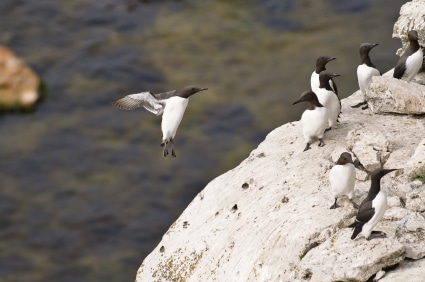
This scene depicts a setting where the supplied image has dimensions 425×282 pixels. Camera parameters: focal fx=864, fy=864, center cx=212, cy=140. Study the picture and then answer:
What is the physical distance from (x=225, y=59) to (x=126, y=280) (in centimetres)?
668

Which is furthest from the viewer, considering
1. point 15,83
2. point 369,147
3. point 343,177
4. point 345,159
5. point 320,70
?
point 15,83

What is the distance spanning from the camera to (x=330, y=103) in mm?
11922

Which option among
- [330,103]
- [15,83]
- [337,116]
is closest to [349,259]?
[330,103]

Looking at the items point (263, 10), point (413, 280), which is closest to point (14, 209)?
point (263, 10)

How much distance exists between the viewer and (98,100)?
1905cm

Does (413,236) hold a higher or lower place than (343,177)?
lower

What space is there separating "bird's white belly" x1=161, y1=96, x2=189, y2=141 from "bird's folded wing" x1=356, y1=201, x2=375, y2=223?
356 cm

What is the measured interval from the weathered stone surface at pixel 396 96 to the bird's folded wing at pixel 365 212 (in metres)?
3.06

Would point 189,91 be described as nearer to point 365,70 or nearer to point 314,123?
point 314,123

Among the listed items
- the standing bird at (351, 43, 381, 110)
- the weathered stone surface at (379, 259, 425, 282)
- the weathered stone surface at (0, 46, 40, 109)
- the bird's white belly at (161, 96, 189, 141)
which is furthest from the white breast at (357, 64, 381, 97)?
the weathered stone surface at (0, 46, 40, 109)

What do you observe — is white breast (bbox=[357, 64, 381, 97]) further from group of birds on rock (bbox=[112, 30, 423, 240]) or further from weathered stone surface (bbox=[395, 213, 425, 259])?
weathered stone surface (bbox=[395, 213, 425, 259])

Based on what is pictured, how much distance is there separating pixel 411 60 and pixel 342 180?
3507mm

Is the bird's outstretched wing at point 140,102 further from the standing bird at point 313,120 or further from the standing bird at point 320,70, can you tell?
the standing bird at point 320,70

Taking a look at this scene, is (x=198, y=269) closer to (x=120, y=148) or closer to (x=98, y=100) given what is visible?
(x=120, y=148)
